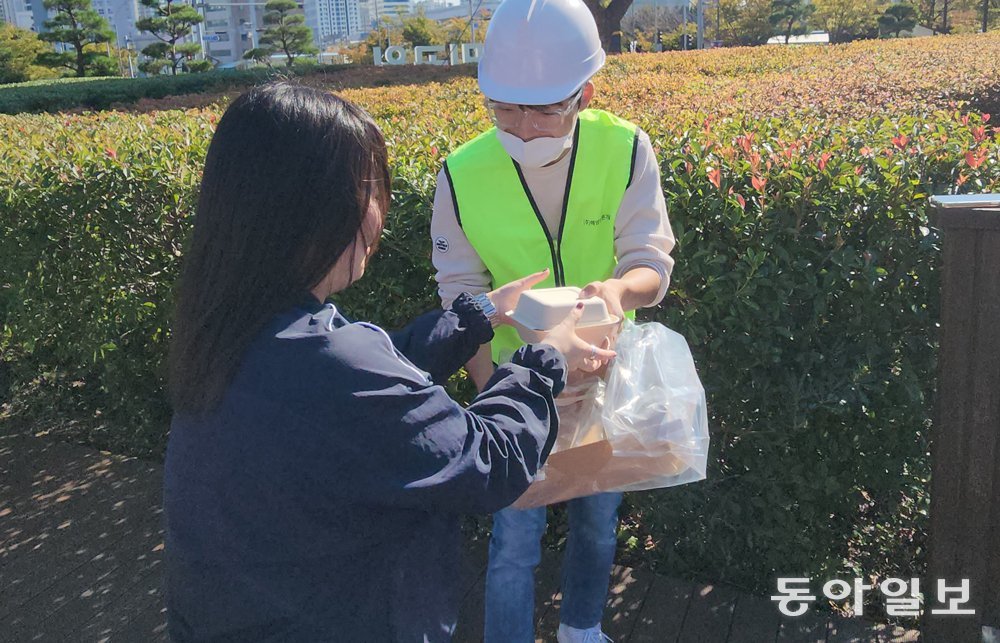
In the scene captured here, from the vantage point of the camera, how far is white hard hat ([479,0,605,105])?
2.17 m

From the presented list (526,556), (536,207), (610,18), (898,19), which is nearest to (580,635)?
(526,556)

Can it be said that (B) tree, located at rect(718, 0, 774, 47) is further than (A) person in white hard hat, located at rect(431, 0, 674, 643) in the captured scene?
Yes

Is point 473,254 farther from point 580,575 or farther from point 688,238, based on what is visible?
point 580,575

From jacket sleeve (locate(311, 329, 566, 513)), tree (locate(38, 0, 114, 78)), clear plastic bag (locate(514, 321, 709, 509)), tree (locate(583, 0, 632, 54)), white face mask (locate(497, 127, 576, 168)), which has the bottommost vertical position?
clear plastic bag (locate(514, 321, 709, 509))

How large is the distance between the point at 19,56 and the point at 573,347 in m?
39.7

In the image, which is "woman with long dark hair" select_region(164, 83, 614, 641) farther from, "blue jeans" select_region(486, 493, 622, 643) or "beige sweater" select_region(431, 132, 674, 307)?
"blue jeans" select_region(486, 493, 622, 643)

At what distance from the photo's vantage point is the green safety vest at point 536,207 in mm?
2352

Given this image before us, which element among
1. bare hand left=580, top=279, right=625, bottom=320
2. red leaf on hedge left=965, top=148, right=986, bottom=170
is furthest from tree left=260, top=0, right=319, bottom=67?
→ bare hand left=580, top=279, right=625, bottom=320

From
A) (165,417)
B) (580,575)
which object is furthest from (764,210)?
(165,417)

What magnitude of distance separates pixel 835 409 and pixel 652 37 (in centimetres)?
6400

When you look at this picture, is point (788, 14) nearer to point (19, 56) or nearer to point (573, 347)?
point (19, 56)

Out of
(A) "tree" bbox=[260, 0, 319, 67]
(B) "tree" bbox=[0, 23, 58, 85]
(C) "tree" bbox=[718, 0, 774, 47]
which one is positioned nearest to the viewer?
(B) "tree" bbox=[0, 23, 58, 85]

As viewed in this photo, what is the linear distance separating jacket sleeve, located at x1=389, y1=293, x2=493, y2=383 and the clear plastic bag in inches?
10.0

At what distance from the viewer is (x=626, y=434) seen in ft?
6.59
